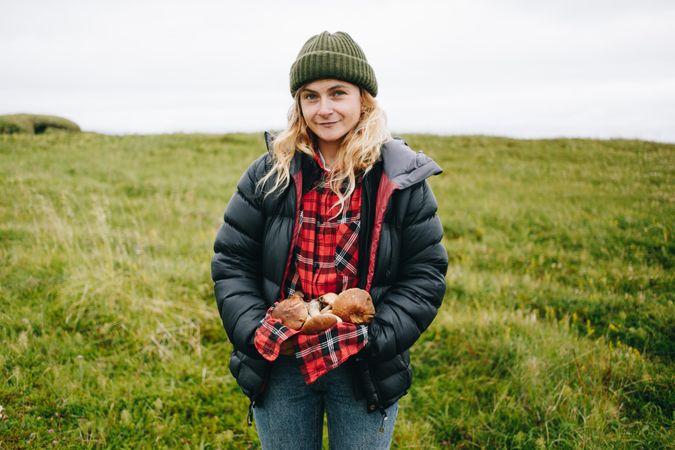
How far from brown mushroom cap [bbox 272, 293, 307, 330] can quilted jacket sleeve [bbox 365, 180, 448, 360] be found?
0.36 metres

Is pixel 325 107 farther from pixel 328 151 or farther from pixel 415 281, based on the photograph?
pixel 415 281

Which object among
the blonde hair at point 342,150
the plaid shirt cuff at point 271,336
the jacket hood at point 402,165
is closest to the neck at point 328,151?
the blonde hair at point 342,150

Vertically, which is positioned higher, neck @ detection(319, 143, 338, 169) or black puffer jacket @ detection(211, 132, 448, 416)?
neck @ detection(319, 143, 338, 169)

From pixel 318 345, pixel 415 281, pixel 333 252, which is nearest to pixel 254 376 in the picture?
pixel 318 345

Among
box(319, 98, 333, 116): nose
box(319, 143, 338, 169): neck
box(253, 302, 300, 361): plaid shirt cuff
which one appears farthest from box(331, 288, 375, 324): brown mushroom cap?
box(319, 98, 333, 116): nose

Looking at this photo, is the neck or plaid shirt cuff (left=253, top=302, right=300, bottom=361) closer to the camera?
plaid shirt cuff (left=253, top=302, right=300, bottom=361)

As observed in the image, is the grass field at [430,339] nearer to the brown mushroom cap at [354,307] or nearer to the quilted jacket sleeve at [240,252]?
the quilted jacket sleeve at [240,252]

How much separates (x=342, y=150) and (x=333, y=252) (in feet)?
1.80

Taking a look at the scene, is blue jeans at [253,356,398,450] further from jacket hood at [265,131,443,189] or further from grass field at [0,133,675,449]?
grass field at [0,133,675,449]

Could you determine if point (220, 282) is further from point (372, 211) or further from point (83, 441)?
point (83, 441)

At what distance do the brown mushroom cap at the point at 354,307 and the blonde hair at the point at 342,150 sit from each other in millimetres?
427

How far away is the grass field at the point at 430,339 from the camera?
305 cm

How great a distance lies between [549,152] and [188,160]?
564 inches

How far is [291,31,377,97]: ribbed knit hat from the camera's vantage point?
2.12 meters
